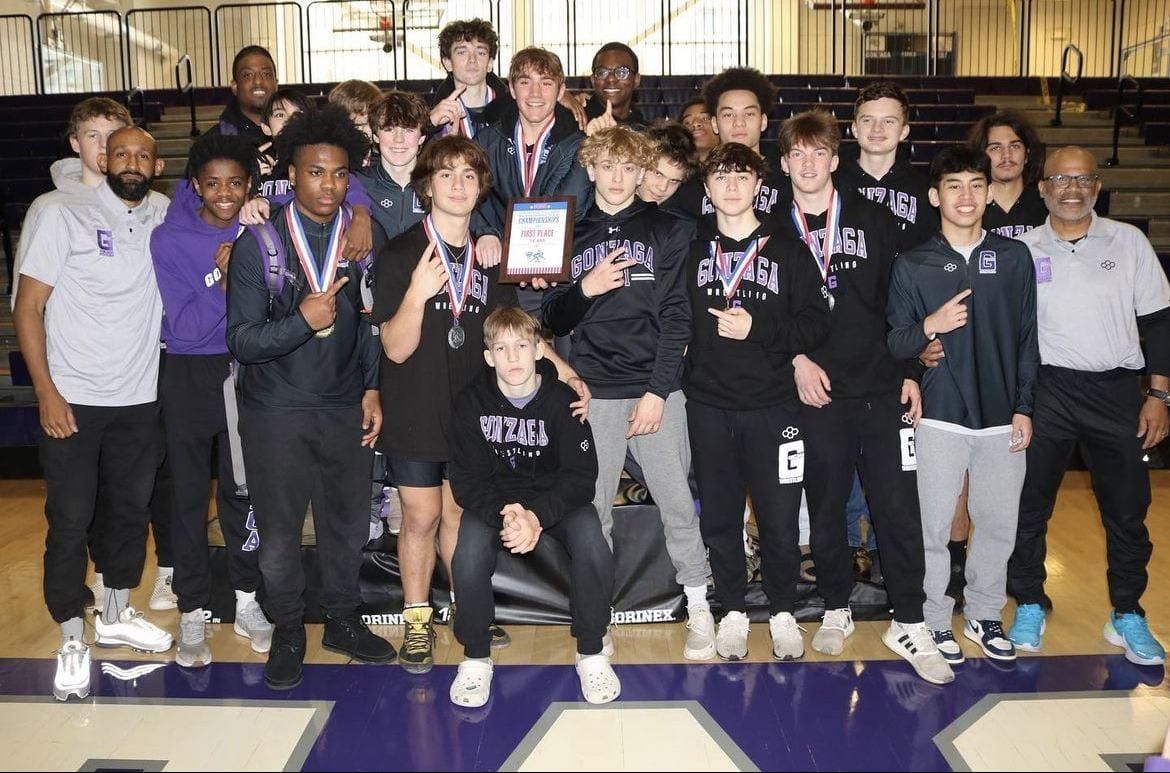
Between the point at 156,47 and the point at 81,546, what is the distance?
15.4 m

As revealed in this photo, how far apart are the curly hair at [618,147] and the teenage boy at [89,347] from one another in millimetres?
1755

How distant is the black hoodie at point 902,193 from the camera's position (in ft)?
13.2

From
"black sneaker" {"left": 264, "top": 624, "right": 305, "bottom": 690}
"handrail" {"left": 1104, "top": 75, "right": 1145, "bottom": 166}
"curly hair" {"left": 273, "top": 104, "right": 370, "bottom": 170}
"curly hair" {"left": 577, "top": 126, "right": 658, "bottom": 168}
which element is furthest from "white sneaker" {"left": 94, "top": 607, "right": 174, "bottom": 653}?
"handrail" {"left": 1104, "top": 75, "right": 1145, "bottom": 166}

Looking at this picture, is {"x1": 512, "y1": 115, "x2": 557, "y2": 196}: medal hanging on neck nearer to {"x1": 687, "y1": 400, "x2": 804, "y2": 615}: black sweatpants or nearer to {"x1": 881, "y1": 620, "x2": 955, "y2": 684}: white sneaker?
{"x1": 687, "y1": 400, "x2": 804, "y2": 615}: black sweatpants

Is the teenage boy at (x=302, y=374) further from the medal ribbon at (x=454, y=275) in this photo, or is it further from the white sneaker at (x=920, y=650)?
the white sneaker at (x=920, y=650)

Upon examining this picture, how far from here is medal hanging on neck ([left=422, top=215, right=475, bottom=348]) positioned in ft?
12.2

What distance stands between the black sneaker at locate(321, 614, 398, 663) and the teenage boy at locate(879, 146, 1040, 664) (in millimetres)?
2199

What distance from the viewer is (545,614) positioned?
438 centimetres

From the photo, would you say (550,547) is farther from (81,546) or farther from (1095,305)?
(1095,305)

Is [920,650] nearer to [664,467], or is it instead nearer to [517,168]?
[664,467]

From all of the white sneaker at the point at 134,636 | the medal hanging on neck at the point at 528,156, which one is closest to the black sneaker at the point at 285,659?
the white sneaker at the point at 134,636

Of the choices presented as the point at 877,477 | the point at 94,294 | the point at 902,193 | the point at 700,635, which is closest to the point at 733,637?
the point at 700,635

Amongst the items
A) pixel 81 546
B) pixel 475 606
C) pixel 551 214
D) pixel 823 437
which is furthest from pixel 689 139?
pixel 81 546

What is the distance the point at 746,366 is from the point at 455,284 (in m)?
1.13
